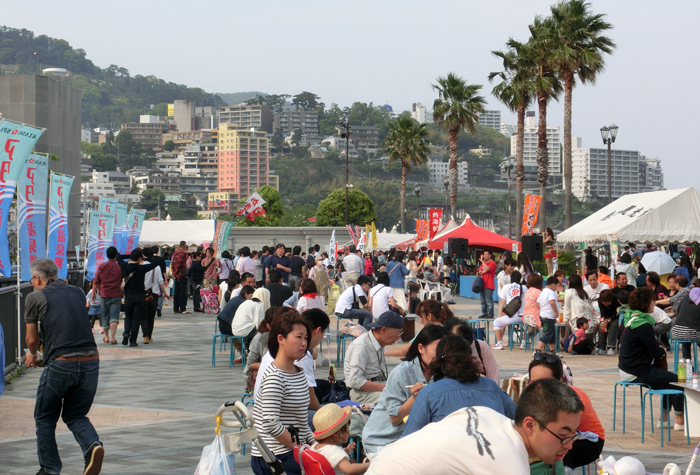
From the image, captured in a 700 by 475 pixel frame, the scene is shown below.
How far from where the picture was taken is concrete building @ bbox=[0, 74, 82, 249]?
6469cm

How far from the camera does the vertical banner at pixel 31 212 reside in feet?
38.3

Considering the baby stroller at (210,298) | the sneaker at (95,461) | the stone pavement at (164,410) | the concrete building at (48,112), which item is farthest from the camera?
the concrete building at (48,112)

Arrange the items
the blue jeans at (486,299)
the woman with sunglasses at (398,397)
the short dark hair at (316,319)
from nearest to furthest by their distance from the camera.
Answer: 1. the woman with sunglasses at (398,397)
2. the short dark hair at (316,319)
3. the blue jeans at (486,299)

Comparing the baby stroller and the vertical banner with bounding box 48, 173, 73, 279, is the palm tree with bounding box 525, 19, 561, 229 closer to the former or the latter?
the baby stroller

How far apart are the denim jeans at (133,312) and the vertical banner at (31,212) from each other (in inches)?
135

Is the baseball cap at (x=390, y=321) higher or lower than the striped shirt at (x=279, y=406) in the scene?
higher

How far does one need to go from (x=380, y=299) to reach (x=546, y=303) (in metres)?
3.01

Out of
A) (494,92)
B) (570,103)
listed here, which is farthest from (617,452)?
(494,92)

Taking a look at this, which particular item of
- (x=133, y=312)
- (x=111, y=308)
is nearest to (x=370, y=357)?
(x=133, y=312)

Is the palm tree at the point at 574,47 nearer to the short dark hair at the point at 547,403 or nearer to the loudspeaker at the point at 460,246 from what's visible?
the loudspeaker at the point at 460,246

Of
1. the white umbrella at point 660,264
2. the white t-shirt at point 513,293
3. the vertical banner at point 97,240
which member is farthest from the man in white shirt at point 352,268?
the white umbrella at point 660,264

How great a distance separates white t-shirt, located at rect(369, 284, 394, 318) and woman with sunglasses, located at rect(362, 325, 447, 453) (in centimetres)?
864

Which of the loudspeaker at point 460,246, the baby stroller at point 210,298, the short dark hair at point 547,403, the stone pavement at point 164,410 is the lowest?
the stone pavement at point 164,410

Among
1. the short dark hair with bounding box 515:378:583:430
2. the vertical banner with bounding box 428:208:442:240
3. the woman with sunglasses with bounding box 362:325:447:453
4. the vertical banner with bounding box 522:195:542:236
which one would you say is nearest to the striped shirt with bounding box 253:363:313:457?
the woman with sunglasses with bounding box 362:325:447:453
